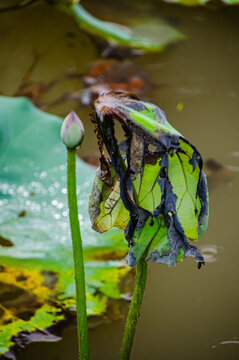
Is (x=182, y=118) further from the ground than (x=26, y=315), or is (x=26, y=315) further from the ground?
(x=182, y=118)

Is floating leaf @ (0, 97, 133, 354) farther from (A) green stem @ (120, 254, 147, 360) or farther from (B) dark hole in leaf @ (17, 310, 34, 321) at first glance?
(A) green stem @ (120, 254, 147, 360)

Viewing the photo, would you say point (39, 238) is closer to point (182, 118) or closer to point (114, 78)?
point (182, 118)

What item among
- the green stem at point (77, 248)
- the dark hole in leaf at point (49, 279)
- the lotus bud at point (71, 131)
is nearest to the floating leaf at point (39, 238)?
the dark hole in leaf at point (49, 279)

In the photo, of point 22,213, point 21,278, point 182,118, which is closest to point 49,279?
point 21,278

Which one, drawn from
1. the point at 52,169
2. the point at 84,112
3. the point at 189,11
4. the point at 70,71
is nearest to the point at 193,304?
the point at 52,169

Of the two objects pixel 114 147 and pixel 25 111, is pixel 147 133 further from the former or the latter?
pixel 25 111

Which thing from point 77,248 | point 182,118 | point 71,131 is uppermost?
point 71,131

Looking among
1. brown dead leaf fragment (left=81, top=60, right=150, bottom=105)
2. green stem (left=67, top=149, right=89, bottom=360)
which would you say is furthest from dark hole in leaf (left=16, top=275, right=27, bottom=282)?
brown dead leaf fragment (left=81, top=60, right=150, bottom=105)
